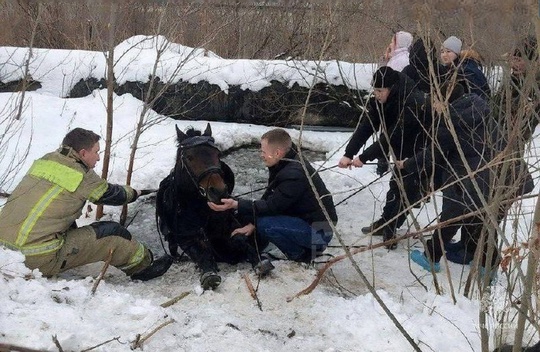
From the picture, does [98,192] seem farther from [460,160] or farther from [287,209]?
[460,160]

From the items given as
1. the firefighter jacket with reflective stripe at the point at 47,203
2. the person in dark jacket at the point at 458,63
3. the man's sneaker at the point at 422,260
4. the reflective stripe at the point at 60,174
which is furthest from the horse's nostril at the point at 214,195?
the person in dark jacket at the point at 458,63

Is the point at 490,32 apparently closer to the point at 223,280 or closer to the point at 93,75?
the point at 223,280

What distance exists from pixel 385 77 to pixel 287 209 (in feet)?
4.73

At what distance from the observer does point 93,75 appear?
402 inches

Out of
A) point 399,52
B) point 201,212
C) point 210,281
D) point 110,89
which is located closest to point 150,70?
point 399,52

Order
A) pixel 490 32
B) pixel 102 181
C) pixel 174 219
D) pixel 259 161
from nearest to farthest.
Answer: pixel 490 32 < pixel 102 181 < pixel 174 219 < pixel 259 161

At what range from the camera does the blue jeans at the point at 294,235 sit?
5055mm

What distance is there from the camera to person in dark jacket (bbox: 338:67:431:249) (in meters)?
5.33

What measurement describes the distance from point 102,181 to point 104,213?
1.66m

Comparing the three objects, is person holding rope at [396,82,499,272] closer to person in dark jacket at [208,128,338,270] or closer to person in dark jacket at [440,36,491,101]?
person in dark jacket at [440,36,491,101]

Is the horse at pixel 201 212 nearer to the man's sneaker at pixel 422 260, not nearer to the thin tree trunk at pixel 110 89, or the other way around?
the thin tree trunk at pixel 110 89

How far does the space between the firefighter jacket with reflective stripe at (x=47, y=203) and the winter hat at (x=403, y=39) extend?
14.7ft

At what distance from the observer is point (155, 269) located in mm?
4930

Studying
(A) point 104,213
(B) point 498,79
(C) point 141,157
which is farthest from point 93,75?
(B) point 498,79
